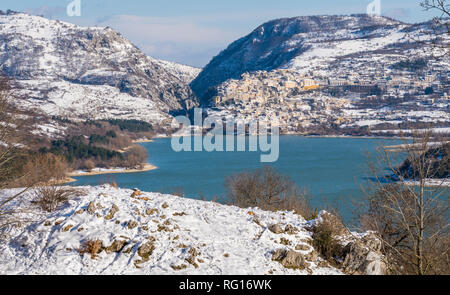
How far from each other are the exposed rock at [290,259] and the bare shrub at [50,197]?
5.09 metres

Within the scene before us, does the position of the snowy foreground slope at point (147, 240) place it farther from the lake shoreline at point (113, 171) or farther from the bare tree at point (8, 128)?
the lake shoreline at point (113, 171)

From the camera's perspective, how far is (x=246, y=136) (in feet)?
378

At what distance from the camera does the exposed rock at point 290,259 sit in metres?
8.67

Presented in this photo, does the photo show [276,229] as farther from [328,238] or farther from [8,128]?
[8,128]

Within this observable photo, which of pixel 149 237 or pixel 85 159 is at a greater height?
pixel 149 237

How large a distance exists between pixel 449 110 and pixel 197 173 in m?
80.5

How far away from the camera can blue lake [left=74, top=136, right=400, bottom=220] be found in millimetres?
40844

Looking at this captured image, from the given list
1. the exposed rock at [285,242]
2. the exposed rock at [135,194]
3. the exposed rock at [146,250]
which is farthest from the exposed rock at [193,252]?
the exposed rock at [135,194]

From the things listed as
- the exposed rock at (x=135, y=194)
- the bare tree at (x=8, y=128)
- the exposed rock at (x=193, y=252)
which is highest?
the bare tree at (x=8, y=128)

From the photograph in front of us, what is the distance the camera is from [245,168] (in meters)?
56.4

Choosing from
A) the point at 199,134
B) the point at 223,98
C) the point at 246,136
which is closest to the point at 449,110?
the point at 246,136

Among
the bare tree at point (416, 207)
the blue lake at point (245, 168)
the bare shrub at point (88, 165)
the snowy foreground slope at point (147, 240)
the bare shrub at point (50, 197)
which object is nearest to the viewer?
the bare tree at point (416, 207)

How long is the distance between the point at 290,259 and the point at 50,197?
5.63 m
